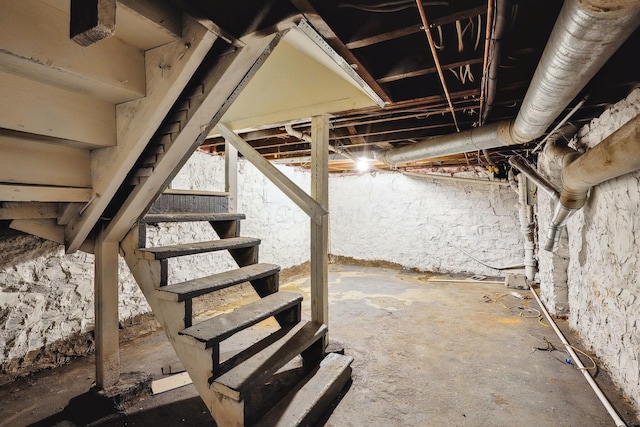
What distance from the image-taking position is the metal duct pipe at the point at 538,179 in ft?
9.46

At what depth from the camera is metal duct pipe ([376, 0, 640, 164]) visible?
0.85 m

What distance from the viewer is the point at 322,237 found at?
224 cm

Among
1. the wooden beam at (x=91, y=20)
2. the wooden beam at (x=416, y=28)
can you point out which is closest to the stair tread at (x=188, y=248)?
the wooden beam at (x=91, y=20)

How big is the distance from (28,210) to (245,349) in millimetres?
1249

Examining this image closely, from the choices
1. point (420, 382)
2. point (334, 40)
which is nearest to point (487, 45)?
point (334, 40)

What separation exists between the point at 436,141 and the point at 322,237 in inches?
56.1

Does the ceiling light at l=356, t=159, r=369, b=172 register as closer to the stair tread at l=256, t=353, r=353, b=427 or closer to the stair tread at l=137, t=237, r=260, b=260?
the stair tread at l=137, t=237, r=260, b=260

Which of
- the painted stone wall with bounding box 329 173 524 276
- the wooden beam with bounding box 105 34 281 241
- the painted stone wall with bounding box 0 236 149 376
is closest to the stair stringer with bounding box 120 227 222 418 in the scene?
the wooden beam with bounding box 105 34 281 241

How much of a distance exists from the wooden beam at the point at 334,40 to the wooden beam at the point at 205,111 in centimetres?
14

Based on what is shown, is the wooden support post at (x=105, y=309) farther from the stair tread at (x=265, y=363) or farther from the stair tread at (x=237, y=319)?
the stair tread at (x=265, y=363)

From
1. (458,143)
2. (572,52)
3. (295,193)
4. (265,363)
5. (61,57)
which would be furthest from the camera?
(458,143)

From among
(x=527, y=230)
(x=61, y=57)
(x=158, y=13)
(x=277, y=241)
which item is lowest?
(x=277, y=241)

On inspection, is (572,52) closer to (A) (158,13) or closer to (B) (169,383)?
(A) (158,13)

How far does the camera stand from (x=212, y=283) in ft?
5.47
